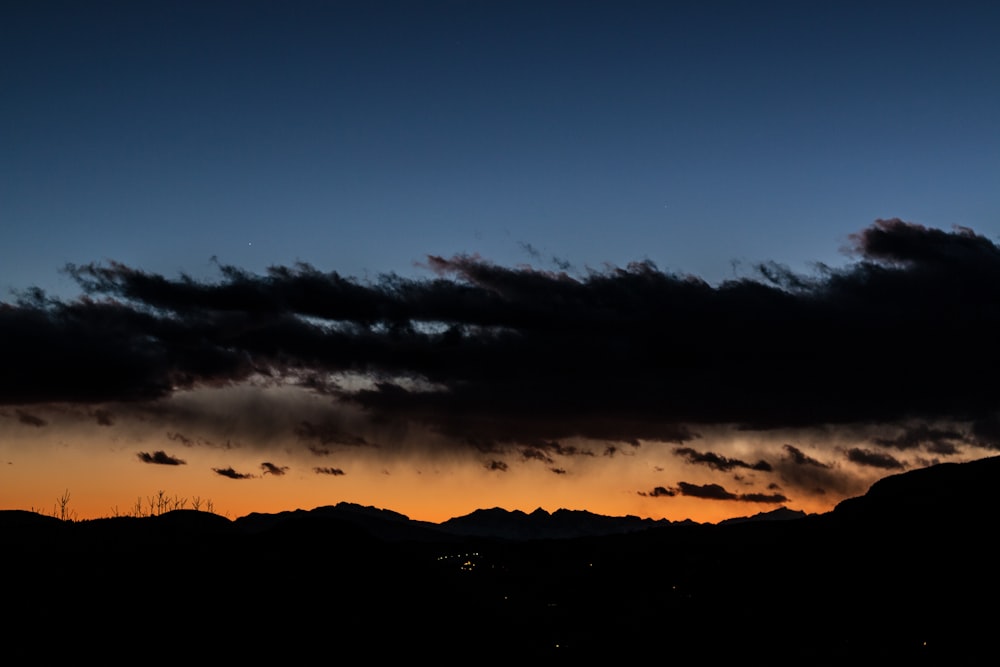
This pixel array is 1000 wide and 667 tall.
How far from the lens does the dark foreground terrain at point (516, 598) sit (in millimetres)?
60469

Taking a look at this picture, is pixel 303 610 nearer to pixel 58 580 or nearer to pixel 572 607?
pixel 58 580

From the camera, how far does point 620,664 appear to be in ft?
217

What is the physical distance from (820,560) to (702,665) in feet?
103

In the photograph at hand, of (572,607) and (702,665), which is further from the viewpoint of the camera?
(572,607)

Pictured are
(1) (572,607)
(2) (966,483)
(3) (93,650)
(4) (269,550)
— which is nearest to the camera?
(3) (93,650)

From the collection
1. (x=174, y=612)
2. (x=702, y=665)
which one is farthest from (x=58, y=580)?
(x=702, y=665)

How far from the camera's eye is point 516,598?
90250mm

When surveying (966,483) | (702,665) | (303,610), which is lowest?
(702,665)

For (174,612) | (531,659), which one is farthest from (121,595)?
(531,659)

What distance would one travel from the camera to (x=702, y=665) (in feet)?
218

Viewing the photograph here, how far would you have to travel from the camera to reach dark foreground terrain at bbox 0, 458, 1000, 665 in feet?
198

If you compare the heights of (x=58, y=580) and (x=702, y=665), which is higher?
(x=58, y=580)

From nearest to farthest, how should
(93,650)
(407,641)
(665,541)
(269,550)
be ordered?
(93,650) → (407,641) → (269,550) → (665,541)

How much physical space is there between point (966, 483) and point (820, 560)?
18.4 m
